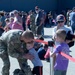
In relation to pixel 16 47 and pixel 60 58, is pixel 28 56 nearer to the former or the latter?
pixel 16 47

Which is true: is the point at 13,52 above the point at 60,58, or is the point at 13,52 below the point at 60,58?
above

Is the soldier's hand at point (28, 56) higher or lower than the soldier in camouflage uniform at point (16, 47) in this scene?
lower

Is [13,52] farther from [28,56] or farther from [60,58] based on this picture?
[60,58]

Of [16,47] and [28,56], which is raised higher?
[16,47]

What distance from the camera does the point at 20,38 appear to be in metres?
5.69

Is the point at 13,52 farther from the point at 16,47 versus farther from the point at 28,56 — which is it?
the point at 28,56

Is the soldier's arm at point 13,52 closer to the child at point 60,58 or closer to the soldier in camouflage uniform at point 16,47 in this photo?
the soldier in camouflage uniform at point 16,47

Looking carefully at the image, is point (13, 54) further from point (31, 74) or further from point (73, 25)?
point (73, 25)

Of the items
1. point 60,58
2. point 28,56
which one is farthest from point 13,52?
point 60,58

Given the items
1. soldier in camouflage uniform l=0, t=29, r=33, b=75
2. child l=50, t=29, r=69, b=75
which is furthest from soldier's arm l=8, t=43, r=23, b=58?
child l=50, t=29, r=69, b=75

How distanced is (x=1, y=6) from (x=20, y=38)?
2853 cm

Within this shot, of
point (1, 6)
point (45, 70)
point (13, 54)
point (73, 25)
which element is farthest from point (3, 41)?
point (1, 6)

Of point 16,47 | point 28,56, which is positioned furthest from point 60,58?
point 16,47

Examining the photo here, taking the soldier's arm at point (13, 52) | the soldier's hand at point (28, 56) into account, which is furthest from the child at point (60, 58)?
the soldier's arm at point (13, 52)
